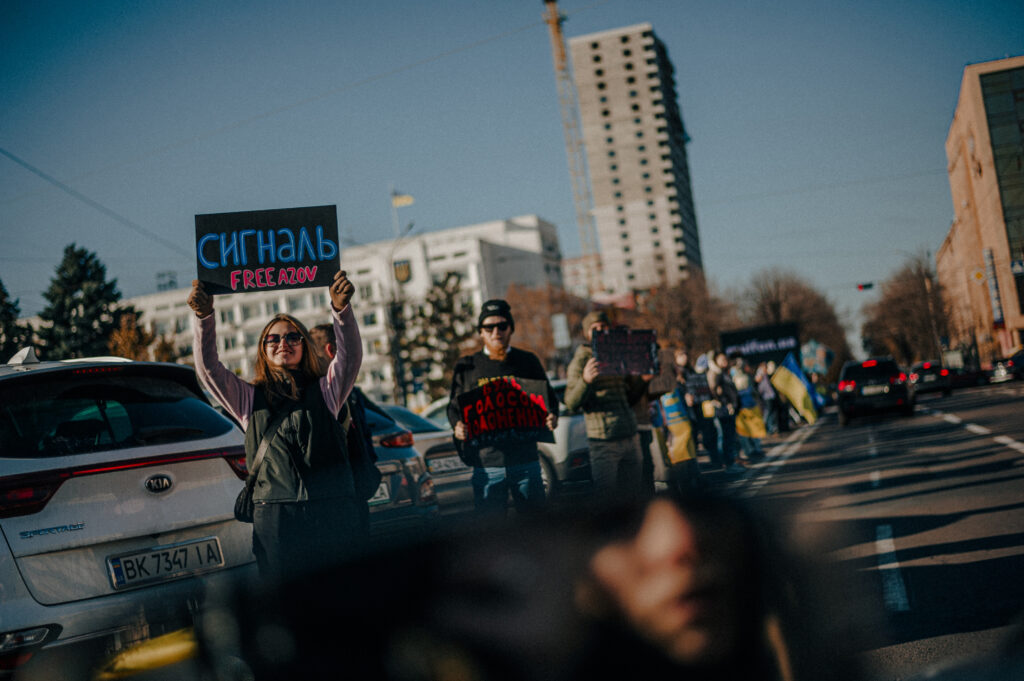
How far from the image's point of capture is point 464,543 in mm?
2021

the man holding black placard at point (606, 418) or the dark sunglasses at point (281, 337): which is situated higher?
the dark sunglasses at point (281, 337)

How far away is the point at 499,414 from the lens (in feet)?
Result: 20.5

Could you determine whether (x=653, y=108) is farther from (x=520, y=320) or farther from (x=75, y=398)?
(x=75, y=398)

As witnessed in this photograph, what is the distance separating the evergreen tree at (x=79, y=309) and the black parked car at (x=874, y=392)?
38.5 m

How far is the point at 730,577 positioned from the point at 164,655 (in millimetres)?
1424

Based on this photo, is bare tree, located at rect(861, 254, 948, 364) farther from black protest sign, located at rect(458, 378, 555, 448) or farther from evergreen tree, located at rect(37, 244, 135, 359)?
black protest sign, located at rect(458, 378, 555, 448)

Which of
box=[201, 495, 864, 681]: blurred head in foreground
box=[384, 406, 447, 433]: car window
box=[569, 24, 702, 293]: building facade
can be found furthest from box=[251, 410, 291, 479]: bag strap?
box=[569, 24, 702, 293]: building facade

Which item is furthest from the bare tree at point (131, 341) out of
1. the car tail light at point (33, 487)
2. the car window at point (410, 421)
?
the car tail light at point (33, 487)

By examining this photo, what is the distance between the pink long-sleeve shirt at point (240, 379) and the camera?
406 centimetres

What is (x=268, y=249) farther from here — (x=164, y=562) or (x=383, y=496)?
(x=383, y=496)

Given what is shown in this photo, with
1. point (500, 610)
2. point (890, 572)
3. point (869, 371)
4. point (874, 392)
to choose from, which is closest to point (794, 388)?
point (874, 392)

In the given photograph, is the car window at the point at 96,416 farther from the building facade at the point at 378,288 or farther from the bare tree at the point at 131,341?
the building facade at the point at 378,288

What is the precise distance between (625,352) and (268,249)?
11.7ft

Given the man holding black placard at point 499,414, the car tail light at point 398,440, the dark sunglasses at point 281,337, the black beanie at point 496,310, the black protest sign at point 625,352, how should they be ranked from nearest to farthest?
the dark sunglasses at point 281,337 → the man holding black placard at point 499,414 → the black beanie at point 496,310 → the black protest sign at point 625,352 → the car tail light at point 398,440
